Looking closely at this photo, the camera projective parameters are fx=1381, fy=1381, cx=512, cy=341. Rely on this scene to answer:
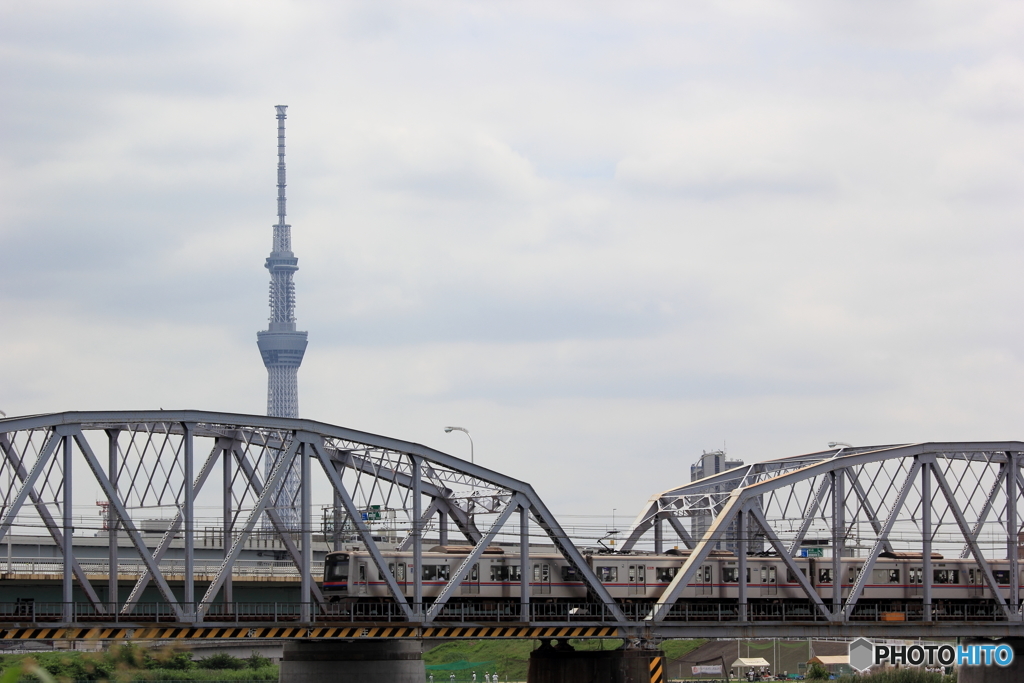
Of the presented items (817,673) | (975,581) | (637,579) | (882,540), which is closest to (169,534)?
(637,579)

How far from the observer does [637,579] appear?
83.3m

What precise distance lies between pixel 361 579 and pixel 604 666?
14.8 m

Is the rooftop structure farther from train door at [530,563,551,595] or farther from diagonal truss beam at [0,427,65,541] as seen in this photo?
diagonal truss beam at [0,427,65,541]

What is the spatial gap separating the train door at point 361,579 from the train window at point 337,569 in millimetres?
668

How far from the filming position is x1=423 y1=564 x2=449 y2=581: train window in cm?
7781

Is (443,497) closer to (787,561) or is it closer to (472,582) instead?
(472,582)

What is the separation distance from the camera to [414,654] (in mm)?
84562

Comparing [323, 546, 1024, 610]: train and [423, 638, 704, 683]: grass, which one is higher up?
[323, 546, 1024, 610]: train

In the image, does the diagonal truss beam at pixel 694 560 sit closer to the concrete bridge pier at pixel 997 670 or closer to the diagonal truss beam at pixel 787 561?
the diagonal truss beam at pixel 787 561

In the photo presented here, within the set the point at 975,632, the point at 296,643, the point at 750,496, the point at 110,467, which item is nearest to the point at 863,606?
the point at 975,632

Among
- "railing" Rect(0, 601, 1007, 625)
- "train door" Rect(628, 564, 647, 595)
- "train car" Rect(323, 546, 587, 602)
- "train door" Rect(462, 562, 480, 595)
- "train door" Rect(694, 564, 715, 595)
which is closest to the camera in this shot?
"railing" Rect(0, 601, 1007, 625)

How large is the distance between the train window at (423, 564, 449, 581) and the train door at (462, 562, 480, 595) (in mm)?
1300

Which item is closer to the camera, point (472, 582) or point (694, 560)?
point (472, 582)
